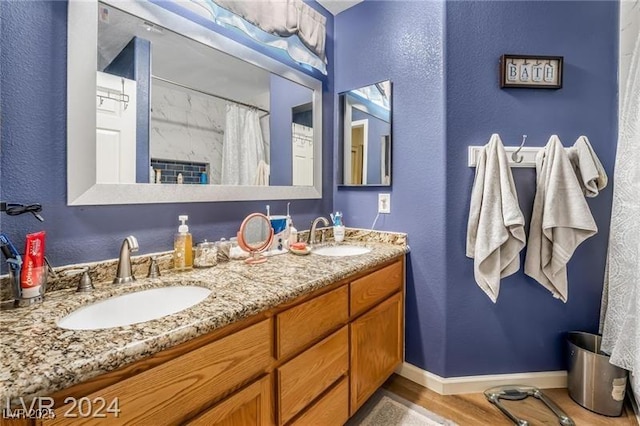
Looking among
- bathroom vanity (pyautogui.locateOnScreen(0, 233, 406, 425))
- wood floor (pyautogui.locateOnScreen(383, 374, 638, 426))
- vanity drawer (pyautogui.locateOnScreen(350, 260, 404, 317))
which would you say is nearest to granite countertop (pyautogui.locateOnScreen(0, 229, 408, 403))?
bathroom vanity (pyautogui.locateOnScreen(0, 233, 406, 425))

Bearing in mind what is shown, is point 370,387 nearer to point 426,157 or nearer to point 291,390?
point 291,390

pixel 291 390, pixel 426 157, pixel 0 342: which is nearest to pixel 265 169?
pixel 426 157

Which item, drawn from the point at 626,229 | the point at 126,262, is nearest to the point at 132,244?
the point at 126,262

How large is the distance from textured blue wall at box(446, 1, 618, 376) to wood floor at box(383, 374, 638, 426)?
0.15m

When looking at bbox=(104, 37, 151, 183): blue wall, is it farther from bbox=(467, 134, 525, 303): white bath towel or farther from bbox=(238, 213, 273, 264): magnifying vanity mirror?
bbox=(467, 134, 525, 303): white bath towel

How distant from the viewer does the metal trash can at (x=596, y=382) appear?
1.42m

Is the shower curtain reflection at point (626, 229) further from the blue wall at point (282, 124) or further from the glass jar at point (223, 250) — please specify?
the glass jar at point (223, 250)

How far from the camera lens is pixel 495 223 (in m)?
1.45

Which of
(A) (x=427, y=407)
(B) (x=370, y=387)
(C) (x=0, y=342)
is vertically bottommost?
(A) (x=427, y=407)

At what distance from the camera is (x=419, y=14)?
168 cm

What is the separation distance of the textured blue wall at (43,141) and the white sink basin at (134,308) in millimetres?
230

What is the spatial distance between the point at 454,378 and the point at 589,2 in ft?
7.14

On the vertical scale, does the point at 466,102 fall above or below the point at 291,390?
→ above

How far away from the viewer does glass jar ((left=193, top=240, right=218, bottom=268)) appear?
121 cm
